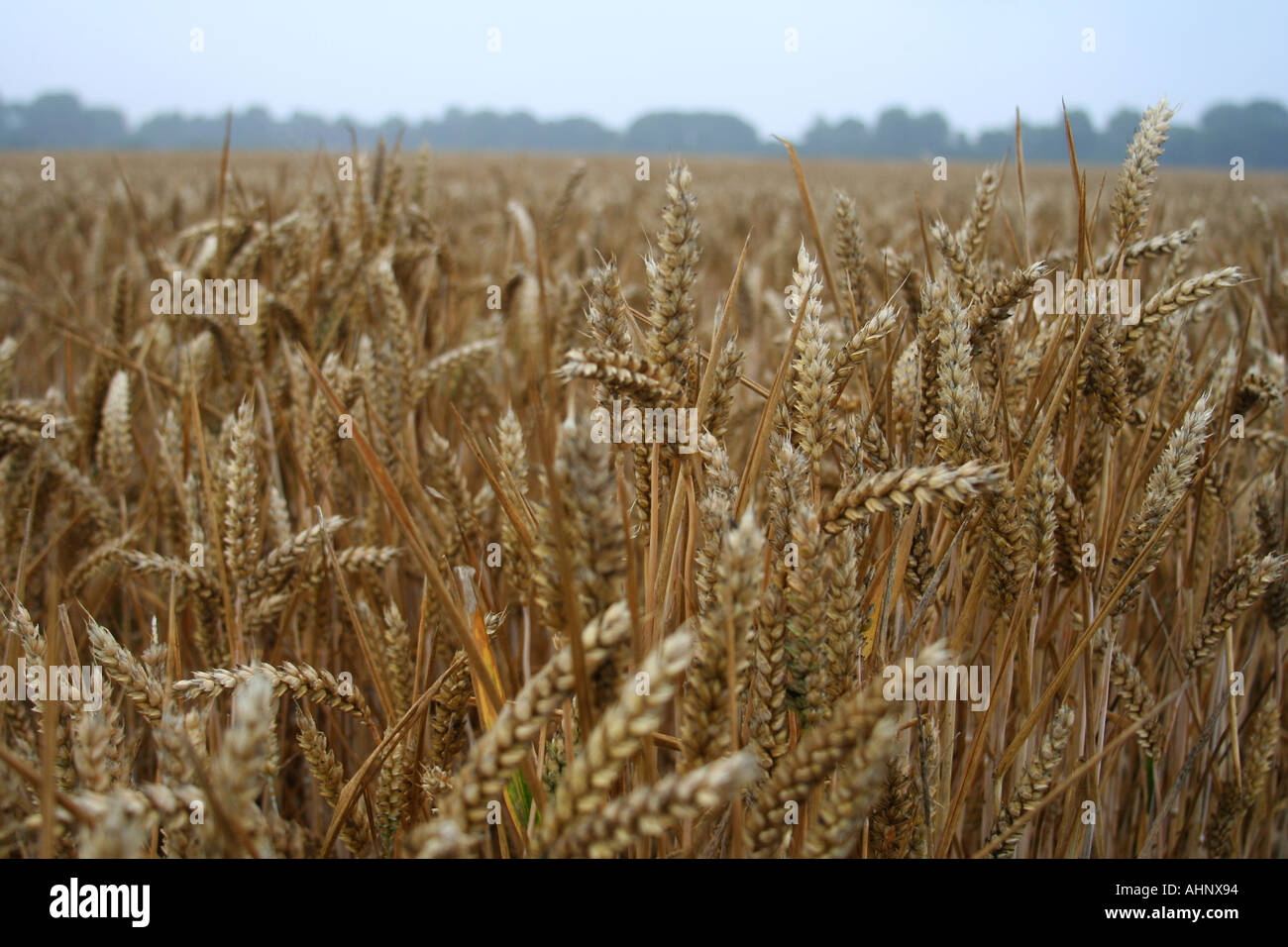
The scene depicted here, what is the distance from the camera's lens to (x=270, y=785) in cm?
111

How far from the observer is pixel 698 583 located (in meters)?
0.90

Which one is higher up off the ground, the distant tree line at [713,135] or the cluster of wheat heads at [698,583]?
the distant tree line at [713,135]

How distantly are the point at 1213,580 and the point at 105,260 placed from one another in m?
4.70

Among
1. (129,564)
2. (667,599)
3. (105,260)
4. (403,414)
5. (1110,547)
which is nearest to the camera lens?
(667,599)

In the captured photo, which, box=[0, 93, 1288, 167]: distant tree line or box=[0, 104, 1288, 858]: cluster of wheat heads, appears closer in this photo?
box=[0, 104, 1288, 858]: cluster of wheat heads

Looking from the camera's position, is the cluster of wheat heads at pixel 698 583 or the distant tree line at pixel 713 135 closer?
the cluster of wheat heads at pixel 698 583

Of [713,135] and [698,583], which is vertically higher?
[713,135]

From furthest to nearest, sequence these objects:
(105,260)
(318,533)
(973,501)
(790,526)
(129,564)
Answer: (105,260) < (129,564) < (318,533) < (973,501) < (790,526)

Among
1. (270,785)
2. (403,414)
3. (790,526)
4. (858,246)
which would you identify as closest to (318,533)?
(270,785)

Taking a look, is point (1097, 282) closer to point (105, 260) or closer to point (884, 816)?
point (884, 816)

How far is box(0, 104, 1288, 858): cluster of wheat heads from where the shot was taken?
2.14ft

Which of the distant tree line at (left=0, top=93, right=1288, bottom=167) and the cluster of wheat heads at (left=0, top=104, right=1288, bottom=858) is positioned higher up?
the distant tree line at (left=0, top=93, right=1288, bottom=167)

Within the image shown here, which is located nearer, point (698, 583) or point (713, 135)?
point (698, 583)

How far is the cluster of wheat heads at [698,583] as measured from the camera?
25.7 inches
